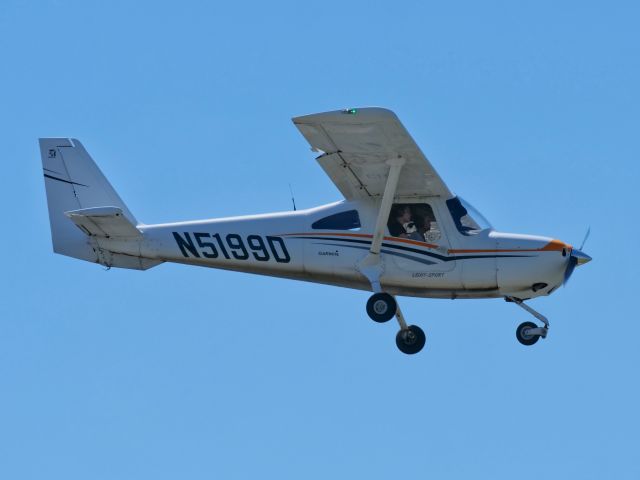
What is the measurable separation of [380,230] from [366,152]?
1169 millimetres

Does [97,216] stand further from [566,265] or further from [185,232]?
[566,265]

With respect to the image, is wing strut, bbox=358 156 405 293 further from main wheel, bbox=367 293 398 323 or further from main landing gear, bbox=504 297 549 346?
main landing gear, bbox=504 297 549 346

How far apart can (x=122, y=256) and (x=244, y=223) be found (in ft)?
6.62

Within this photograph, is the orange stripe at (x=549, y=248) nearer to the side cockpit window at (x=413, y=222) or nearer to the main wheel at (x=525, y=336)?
the side cockpit window at (x=413, y=222)

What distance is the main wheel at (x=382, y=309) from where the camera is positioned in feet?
65.9

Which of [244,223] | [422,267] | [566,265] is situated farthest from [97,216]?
[566,265]

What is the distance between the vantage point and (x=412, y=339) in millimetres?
21047

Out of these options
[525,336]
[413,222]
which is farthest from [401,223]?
[525,336]

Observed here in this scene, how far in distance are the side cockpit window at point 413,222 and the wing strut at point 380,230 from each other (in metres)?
0.27

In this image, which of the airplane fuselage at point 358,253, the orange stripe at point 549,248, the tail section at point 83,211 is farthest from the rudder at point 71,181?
the orange stripe at point 549,248

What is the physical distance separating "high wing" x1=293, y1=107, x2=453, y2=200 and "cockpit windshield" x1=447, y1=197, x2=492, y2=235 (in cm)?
18

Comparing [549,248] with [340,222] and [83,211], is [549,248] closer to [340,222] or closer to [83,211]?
[340,222]

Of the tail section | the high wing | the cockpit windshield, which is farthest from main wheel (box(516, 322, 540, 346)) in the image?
the tail section

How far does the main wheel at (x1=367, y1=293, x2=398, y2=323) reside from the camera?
20078 mm
